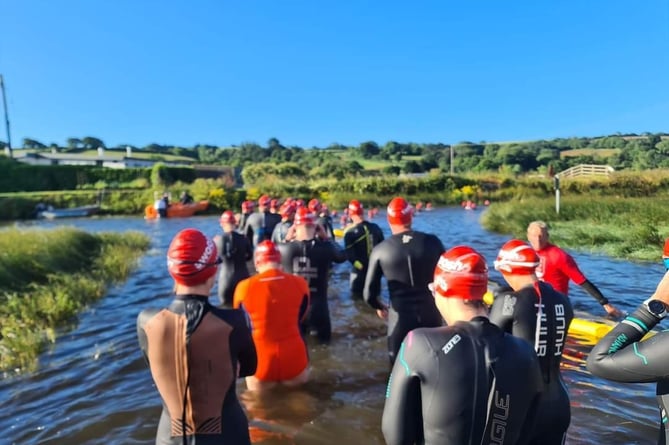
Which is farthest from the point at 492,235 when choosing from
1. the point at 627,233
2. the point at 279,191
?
the point at 279,191

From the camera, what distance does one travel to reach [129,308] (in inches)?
372

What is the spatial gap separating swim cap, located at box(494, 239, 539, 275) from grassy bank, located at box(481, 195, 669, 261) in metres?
9.68

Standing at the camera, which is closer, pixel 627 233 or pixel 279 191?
pixel 627 233

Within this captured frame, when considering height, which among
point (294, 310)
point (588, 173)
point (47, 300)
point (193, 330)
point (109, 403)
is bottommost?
point (109, 403)

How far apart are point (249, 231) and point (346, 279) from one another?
9.27 ft

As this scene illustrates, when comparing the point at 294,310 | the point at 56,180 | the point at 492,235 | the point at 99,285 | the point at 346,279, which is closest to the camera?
the point at 294,310

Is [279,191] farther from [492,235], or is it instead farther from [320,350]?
[320,350]

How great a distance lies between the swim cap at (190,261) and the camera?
8.29ft

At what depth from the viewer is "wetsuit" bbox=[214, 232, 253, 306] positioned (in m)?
7.81

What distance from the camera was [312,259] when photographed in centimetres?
603

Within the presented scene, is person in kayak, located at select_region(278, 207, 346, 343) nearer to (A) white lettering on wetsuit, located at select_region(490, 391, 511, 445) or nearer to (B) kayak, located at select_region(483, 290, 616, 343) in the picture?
(B) kayak, located at select_region(483, 290, 616, 343)

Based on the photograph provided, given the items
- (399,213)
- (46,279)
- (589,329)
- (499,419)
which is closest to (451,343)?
(499,419)

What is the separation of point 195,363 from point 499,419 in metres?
1.57

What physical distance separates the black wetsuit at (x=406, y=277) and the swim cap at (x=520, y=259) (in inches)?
51.8
